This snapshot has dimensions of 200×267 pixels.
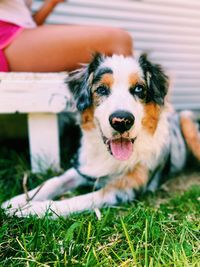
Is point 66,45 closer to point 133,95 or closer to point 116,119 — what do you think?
point 133,95

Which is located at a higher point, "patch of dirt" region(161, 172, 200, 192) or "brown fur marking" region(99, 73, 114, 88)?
"brown fur marking" region(99, 73, 114, 88)

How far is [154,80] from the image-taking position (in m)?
2.98

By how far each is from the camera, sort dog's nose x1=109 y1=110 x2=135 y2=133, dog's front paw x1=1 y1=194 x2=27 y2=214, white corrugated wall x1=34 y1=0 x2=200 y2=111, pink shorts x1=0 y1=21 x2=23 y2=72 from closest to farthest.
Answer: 1. dog's nose x1=109 y1=110 x2=135 y2=133
2. dog's front paw x1=1 y1=194 x2=27 y2=214
3. pink shorts x1=0 y1=21 x2=23 y2=72
4. white corrugated wall x1=34 y1=0 x2=200 y2=111

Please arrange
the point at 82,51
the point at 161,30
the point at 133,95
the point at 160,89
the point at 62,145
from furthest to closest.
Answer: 1. the point at 161,30
2. the point at 62,145
3. the point at 82,51
4. the point at 160,89
5. the point at 133,95

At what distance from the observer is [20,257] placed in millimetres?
1956

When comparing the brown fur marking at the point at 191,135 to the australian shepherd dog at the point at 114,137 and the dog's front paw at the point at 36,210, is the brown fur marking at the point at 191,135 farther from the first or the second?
the dog's front paw at the point at 36,210

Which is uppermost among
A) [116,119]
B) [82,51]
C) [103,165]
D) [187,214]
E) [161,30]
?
[161,30]

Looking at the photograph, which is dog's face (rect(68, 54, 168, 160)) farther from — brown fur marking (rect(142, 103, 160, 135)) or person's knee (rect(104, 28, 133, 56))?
person's knee (rect(104, 28, 133, 56))

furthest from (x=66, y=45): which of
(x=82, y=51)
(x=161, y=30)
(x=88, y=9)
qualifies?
(x=161, y=30)

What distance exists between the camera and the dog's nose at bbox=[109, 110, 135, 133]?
2492 millimetres

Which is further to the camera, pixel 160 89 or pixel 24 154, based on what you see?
pixel 24 154

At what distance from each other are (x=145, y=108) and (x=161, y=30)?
253 cm

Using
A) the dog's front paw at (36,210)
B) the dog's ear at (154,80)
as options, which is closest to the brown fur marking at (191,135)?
the dog's ear at (154,80)

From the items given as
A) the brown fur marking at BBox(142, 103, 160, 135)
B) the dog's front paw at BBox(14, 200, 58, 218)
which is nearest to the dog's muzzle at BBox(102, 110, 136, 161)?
the brown fur marking at BBox(142, 103, 160, 135)
